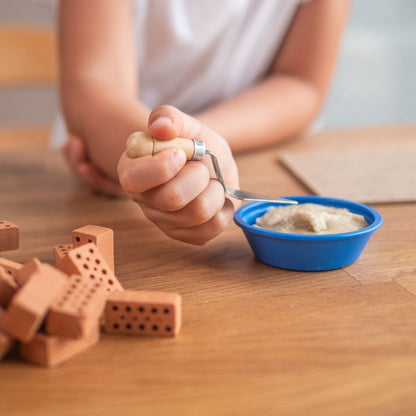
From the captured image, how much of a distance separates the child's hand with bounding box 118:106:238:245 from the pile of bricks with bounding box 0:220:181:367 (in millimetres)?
84

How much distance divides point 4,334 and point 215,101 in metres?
1.00

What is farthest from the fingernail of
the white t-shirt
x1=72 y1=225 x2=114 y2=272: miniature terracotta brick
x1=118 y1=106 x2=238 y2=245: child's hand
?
the white t-shirt

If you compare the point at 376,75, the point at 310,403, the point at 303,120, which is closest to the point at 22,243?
the point at 310,403

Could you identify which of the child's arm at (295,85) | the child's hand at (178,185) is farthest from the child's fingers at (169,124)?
the child's arm at (295,85)

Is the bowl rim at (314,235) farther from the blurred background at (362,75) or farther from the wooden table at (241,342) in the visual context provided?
→ the blurred background at (362,75)

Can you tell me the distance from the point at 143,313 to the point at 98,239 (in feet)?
0.37

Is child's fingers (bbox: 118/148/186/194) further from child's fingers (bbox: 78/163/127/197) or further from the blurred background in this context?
the blurred background

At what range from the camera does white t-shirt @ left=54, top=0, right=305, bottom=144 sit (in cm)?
124

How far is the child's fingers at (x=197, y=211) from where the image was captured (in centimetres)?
63

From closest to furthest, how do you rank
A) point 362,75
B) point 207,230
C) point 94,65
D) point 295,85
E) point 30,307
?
point 30,307 → point 207,230 → point 94,65 → point 295,85 → point 362,75

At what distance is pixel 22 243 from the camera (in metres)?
0.71

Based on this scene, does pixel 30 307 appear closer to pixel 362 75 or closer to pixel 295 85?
pixel 295 85

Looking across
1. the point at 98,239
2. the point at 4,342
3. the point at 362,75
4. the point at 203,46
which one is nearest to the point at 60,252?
the point at 98,239

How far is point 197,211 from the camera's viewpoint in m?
0.63
